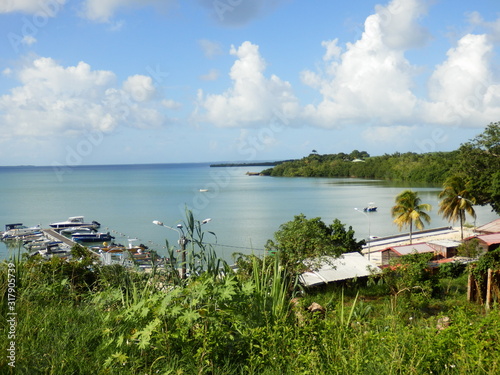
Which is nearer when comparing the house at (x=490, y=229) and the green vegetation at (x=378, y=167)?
the house at (x=490, y=229)

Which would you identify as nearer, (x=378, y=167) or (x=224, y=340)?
(x=224, y=340)

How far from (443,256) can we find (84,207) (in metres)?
46.4

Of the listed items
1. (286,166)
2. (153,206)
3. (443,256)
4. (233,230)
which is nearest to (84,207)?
(153,206)

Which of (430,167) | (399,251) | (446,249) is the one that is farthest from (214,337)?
(430,167)

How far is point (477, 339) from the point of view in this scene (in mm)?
2256

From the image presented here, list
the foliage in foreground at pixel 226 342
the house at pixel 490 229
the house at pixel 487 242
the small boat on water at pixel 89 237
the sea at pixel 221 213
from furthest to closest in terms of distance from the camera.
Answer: the small boat on water at pixel 89 237
the sea at pixel 221 213
the house at pixel 490 229
the house at pixel 487 242
the foliage in foreground at pixel 226 342

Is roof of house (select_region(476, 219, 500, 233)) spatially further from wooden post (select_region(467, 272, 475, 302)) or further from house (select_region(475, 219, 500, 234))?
wooden post (select_region(467, 272, 475, 302))

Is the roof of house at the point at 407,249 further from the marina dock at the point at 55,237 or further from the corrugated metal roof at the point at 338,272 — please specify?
the marina dock at the point at 55,237

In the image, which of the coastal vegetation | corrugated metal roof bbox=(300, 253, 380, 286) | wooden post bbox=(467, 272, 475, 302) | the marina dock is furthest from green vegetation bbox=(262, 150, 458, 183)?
the coastal vegetation

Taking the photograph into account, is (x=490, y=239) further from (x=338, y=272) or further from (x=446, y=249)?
(x=338, y=272)

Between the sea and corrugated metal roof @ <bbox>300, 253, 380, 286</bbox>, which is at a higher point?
corrugated metal roof @ <bbox>300, 253, 380, 286</bbox>

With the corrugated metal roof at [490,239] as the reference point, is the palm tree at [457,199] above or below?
above

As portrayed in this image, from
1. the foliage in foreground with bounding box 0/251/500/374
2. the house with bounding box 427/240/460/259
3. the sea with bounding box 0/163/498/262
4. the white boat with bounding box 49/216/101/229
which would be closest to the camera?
the foliage in foreground with bounding box 0/251/500/374

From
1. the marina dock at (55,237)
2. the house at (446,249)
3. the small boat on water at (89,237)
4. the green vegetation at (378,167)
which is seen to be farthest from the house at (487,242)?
the green vegetation at (378,167)
